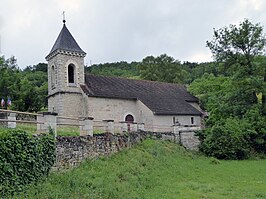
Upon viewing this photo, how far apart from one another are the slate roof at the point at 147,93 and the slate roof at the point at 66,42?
291cm

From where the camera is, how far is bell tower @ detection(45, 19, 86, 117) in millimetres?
25281

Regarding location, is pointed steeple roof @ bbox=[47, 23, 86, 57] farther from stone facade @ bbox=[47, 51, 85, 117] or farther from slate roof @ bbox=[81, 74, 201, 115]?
slate roof @ bbox=[81, 74, 201, 115]

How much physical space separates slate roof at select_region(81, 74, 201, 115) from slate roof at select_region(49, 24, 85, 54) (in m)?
2.91

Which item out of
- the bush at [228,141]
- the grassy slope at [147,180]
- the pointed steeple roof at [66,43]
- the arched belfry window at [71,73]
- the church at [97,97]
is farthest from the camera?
the arched belfry window at [71,73]

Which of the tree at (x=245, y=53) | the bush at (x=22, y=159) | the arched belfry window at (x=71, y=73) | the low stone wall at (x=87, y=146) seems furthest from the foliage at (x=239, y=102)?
the bush at (x=22, y=159)

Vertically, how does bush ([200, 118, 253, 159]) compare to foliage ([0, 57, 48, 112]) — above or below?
below

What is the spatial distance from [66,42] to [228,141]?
1522 cm

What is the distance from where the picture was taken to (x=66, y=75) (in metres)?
25.6

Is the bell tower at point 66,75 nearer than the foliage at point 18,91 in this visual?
Yes

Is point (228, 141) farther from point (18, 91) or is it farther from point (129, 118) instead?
point (18, 91)

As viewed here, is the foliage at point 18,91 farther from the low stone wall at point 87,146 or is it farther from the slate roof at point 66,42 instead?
the low stone wall at point 87,146

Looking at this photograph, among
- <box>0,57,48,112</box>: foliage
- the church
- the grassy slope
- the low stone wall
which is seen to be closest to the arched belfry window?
the church

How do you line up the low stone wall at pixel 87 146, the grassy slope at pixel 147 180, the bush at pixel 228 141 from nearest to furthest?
the grassy slope at pixel 147 180 < the low stone wall at pixel 87 146 < the bush at pixel 228 141

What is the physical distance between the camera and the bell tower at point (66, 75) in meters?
25.3
